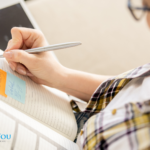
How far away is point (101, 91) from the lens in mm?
465

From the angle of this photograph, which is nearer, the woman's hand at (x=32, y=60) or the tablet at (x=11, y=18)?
the woman's hand at (x=32, y=60)

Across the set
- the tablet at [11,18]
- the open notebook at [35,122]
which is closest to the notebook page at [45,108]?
the open notebook at [35,122]

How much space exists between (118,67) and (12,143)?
0.60 meters

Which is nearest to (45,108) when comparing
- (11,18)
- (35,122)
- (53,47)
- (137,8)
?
(35,122)

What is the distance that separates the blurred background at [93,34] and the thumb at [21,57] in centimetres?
32

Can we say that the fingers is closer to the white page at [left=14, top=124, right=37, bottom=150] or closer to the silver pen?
the silver pen

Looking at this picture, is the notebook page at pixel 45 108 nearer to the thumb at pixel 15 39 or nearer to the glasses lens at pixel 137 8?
the thumb at pixel 15 39

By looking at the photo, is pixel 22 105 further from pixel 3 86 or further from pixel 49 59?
pixel 49 59

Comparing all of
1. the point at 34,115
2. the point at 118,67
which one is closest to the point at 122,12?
the point at 118,67

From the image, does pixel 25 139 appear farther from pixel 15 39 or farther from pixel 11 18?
pixel 11 18

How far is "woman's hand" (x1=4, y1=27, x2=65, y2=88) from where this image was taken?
16.1 inches

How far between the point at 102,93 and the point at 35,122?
0.21 m

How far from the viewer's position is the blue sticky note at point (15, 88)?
37 cm

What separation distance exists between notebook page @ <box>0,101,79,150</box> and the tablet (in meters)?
0.36
